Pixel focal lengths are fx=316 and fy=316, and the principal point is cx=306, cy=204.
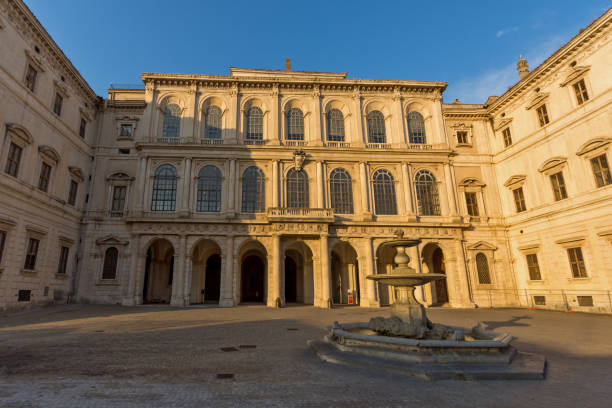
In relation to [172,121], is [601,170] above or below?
below

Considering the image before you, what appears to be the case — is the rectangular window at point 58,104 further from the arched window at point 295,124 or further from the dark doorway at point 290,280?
the dark doorway at point 290,280

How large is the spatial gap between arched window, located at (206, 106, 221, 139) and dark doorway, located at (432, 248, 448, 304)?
21.9 m

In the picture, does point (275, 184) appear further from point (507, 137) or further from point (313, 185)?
point (507, 137)

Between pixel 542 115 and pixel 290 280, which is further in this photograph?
pixel 290 280

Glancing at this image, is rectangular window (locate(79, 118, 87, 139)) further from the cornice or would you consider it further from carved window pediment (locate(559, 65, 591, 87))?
carved window pediment (locate(559, 65, 591, 87))

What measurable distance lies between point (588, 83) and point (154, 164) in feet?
102

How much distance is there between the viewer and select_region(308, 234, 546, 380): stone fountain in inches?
250

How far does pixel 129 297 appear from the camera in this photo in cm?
2284

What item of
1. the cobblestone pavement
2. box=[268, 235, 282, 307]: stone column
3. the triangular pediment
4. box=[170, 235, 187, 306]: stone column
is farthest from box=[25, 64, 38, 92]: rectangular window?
the triangular pediment

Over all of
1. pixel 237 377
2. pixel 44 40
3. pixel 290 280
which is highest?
pixel 44 40

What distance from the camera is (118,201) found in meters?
25.5

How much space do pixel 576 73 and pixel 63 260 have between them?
37141 millimetres

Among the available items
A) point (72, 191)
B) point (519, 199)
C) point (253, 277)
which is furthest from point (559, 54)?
point (72, 191)

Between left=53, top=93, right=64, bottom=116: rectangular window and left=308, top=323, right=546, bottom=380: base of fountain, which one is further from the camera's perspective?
left=53, top=93, right=64, bottom=116: rectangular window
